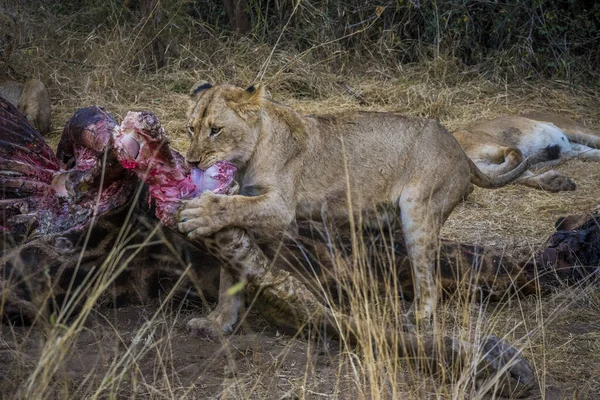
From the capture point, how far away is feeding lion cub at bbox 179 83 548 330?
382 cm

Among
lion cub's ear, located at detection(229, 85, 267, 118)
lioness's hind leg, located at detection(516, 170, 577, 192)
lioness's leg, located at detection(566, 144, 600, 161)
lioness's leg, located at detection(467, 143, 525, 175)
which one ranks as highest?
lion cub's ear, located at detection(229, 85, 267, 118)

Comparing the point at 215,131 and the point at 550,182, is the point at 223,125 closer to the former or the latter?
the point at 215,131

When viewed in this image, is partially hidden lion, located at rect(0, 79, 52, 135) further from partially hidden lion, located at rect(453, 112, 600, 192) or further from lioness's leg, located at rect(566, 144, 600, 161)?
lioness's leg, located at rect(566, 144, 600, 161)

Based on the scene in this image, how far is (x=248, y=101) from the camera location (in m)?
3.93

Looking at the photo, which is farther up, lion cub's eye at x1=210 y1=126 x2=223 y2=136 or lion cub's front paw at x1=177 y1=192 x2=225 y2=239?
lion cub's eye at x1=210 y1=126 x2=223 y2=136

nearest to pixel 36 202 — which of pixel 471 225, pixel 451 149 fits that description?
pixel 451 149

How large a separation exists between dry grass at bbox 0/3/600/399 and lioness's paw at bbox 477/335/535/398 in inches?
3.4

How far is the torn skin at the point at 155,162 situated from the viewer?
3145 mm

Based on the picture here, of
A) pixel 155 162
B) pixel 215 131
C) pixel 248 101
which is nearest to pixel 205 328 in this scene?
pixel 155 162

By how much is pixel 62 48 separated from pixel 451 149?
4.69 m

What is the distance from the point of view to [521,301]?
3.86 meters

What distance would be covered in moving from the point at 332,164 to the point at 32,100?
10.9ft

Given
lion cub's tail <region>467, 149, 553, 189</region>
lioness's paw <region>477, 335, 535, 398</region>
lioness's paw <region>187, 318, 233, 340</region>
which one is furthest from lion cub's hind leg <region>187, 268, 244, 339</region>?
lion cub's tail <region>467, 149, 553, 189</region>

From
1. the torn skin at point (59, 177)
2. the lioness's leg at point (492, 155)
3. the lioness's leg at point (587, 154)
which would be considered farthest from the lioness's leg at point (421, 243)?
the lioness's leg at point (587, 154)
